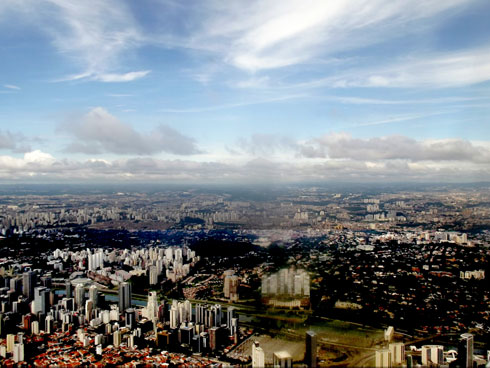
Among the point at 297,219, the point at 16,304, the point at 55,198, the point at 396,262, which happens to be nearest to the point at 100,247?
the point at 16,304

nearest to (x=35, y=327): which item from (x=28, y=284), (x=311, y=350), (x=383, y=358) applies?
(x=28, y=284)

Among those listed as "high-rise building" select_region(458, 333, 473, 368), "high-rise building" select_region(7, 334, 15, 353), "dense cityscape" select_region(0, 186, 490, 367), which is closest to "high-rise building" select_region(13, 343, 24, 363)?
"dense cityscape" select_region(0, 186, 490, 367)

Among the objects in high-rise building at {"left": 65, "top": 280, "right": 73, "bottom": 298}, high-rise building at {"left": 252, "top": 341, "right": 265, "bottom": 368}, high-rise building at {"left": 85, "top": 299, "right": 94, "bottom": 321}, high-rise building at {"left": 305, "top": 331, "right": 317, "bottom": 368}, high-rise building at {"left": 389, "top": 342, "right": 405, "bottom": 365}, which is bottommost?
high-rise building at {"left": 85, "top": 299, "right": 94, "bottom": 321}

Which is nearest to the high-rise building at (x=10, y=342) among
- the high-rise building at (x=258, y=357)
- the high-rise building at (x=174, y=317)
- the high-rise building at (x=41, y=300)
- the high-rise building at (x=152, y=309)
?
the high-rise building at (x=41, y=300)

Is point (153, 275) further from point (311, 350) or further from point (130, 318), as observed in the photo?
point (311, 350)

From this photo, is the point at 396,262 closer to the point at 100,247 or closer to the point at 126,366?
the point at 126,366

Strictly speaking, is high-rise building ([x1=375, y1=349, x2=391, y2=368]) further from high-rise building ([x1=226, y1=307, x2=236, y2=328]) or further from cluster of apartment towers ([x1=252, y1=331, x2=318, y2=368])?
high-rise building ([x1=226, y1=307, x2=236, y2=328])
